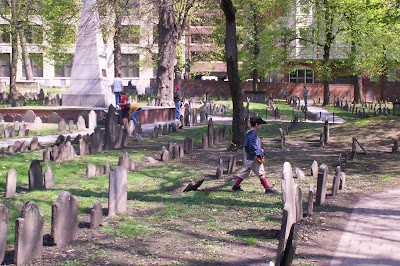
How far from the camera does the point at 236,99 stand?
1529 centimetres

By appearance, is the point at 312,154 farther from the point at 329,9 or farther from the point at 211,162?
the point at 329,9

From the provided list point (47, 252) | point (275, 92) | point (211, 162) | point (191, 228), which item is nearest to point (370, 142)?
point (211, 162)

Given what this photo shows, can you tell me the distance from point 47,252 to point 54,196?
9.53 feet

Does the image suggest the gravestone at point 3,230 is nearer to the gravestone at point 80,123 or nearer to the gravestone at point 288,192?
the gravestone at point 288,192

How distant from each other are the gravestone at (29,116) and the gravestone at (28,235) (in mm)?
15183

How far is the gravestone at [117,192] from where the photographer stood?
777 cm

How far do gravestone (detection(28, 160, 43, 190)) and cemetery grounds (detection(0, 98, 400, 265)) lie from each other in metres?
0.23

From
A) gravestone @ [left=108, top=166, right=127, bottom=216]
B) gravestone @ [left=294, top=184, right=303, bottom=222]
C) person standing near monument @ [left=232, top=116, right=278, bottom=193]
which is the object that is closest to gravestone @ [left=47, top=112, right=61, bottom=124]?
person standing near monument @ [left=232, top=116, right=278, bottom=193]

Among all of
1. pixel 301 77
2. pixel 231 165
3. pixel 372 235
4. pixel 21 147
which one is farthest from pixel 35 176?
pixel 301 77

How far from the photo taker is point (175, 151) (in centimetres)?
1368

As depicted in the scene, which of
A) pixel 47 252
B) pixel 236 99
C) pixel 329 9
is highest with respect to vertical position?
pixel 329 9

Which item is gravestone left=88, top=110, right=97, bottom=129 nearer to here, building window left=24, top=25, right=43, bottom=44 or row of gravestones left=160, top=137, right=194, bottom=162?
row of gravestones left=160, top=137, right=194, bottom=162

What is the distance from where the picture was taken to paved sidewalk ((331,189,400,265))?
6.21m

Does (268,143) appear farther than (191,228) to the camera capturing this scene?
Yes
